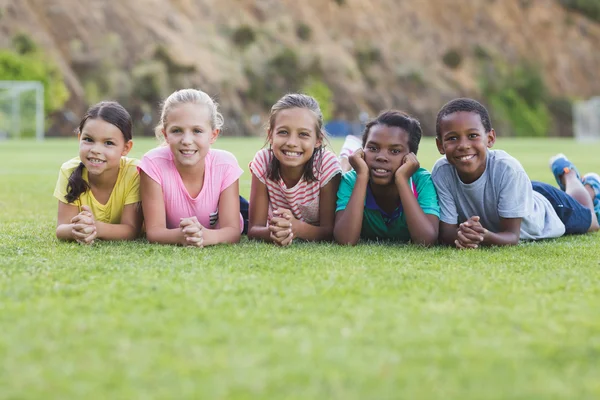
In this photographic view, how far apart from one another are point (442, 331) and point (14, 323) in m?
1.41

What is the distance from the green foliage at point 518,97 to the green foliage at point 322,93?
49.0 feet

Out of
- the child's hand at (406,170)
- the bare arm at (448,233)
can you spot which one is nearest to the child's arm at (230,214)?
the child's hand at (406,170)

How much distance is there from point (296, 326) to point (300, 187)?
243 centimetres

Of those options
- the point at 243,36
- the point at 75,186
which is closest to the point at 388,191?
the point at 75,186

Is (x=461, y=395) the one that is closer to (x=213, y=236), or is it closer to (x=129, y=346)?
(x=129, y=346)

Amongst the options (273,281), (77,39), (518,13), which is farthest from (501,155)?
(518,13)

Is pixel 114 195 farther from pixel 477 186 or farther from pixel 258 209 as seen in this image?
pixel 477 186

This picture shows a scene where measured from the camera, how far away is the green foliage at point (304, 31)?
50812 millimetres

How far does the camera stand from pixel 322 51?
5041 centimetres

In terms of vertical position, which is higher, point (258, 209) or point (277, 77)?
point (277, 77)

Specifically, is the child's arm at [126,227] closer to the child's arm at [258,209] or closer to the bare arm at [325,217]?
the child's arm at [258,209]

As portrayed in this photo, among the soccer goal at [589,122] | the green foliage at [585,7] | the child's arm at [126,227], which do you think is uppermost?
the green foliage at [585,7]

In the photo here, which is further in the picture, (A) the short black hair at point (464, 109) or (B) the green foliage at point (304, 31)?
(B) the green foliage at point (304, 31)

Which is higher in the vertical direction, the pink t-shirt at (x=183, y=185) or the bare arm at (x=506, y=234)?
the pink t-shirt at (x=183, y=185)
